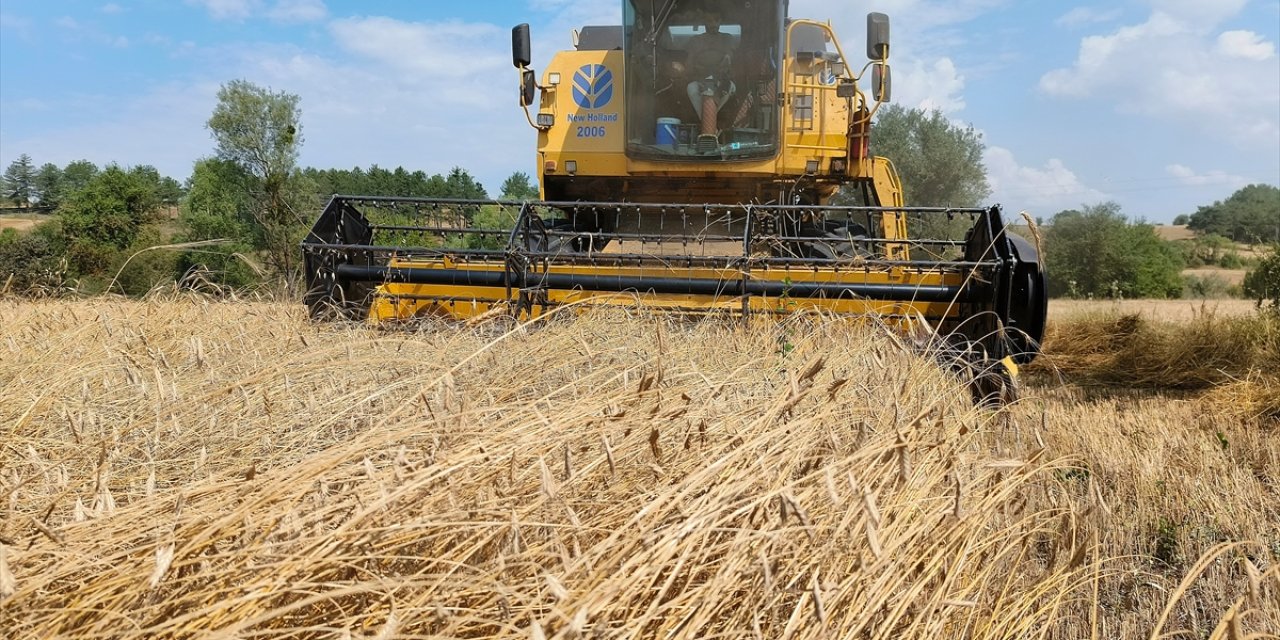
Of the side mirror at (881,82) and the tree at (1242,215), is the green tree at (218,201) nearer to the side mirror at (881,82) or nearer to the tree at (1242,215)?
the side mirror at (881,82)

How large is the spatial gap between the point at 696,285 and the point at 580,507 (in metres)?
2.76

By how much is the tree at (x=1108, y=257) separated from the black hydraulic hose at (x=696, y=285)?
64.2 ft

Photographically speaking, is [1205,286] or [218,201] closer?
[1205,286]

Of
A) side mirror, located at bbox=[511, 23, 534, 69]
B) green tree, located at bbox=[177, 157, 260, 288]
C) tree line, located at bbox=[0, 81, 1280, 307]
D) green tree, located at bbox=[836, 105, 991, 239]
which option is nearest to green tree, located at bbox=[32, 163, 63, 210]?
tree line, located at bbox=[0, 81, 1280, 307]

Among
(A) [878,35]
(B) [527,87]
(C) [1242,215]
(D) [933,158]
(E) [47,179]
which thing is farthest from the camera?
(E) [47,179]

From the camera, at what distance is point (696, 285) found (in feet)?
13.9

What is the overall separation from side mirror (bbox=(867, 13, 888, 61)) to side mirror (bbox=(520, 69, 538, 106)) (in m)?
2.46

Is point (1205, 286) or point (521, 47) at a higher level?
point (521, 47)

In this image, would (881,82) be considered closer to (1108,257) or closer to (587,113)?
(587,113)

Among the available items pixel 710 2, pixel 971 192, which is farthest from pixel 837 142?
pixel 971 192

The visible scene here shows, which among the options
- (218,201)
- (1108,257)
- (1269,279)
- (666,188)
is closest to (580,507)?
(666,188)

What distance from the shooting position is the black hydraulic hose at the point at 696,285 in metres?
4.10

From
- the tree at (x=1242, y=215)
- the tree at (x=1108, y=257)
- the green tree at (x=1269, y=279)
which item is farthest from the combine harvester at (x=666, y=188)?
the tree at (x=1242, y=215)

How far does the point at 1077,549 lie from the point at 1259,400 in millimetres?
3932
